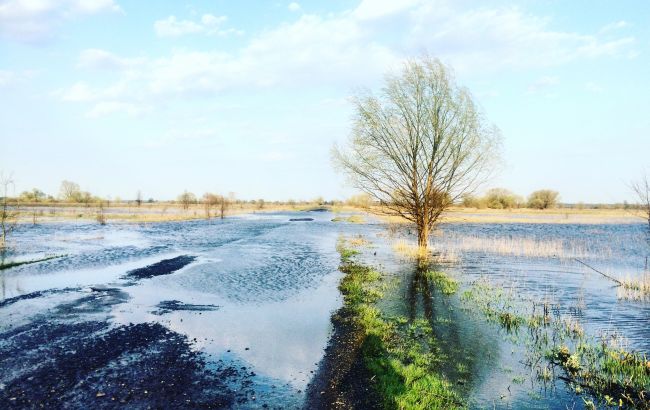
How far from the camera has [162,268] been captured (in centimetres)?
2462

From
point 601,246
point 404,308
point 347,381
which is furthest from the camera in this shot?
point 601,246

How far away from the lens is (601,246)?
36875mm

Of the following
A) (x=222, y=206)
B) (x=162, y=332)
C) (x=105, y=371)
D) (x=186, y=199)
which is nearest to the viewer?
(x=105, y=371)

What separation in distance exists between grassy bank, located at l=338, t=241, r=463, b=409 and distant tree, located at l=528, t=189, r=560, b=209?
414 feet

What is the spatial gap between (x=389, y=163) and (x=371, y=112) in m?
3.46

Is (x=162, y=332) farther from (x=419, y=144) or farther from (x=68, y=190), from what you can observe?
(x=68, y=190)

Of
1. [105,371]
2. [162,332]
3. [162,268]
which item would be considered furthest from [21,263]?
[105,371]

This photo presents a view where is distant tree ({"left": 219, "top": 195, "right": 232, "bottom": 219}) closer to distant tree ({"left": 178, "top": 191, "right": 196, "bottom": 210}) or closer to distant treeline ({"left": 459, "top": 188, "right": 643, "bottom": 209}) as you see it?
distant tree ({"left": 178, "top": 191, "right": 196, "bottom": 210})

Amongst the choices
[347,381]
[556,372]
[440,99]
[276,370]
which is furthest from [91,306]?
[440,99]

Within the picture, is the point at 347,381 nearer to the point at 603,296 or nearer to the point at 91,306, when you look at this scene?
the point at 91,306

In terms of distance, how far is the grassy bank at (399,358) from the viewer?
779 cm

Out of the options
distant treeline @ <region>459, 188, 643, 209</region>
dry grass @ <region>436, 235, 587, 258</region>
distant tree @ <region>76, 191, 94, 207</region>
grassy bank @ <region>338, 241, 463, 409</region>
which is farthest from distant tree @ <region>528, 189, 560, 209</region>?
distant tree @ <region>76, 191, 94, 207</region>

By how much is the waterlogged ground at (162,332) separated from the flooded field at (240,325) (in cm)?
5

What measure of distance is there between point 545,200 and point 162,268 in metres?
130
